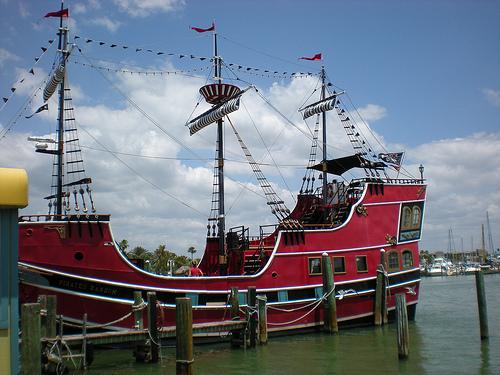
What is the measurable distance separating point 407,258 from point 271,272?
20.7 ft

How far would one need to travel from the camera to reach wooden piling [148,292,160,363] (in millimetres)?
13305

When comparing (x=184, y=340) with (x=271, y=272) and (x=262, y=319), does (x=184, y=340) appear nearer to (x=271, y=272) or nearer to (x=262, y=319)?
(x=262, y=319)

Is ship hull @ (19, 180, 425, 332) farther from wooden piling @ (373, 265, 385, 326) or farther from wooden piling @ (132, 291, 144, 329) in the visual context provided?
wooden piling @ (132, 291, 144, 329)

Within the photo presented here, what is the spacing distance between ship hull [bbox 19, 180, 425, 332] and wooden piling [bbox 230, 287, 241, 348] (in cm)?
42

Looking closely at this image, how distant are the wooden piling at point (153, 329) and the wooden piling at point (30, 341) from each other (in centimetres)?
365

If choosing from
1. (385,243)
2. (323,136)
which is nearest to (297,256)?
(385,243)

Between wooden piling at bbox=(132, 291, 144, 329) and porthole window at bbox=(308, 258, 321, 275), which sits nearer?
wooden piling at bbox=(132, 291, 144, 329)

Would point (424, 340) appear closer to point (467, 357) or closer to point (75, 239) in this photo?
point (467, 357)

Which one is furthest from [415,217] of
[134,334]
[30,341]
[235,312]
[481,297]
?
[30,341]

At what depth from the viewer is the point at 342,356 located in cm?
1409

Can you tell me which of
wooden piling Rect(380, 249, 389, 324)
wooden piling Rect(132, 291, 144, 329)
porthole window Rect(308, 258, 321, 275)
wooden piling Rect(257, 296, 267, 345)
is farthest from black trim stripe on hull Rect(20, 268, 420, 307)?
wooden piling Rect(257, 296, 267, 345)

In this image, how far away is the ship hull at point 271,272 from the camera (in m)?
14.2

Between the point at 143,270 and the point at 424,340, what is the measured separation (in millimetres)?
8980

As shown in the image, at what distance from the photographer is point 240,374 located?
1206 centimetres
